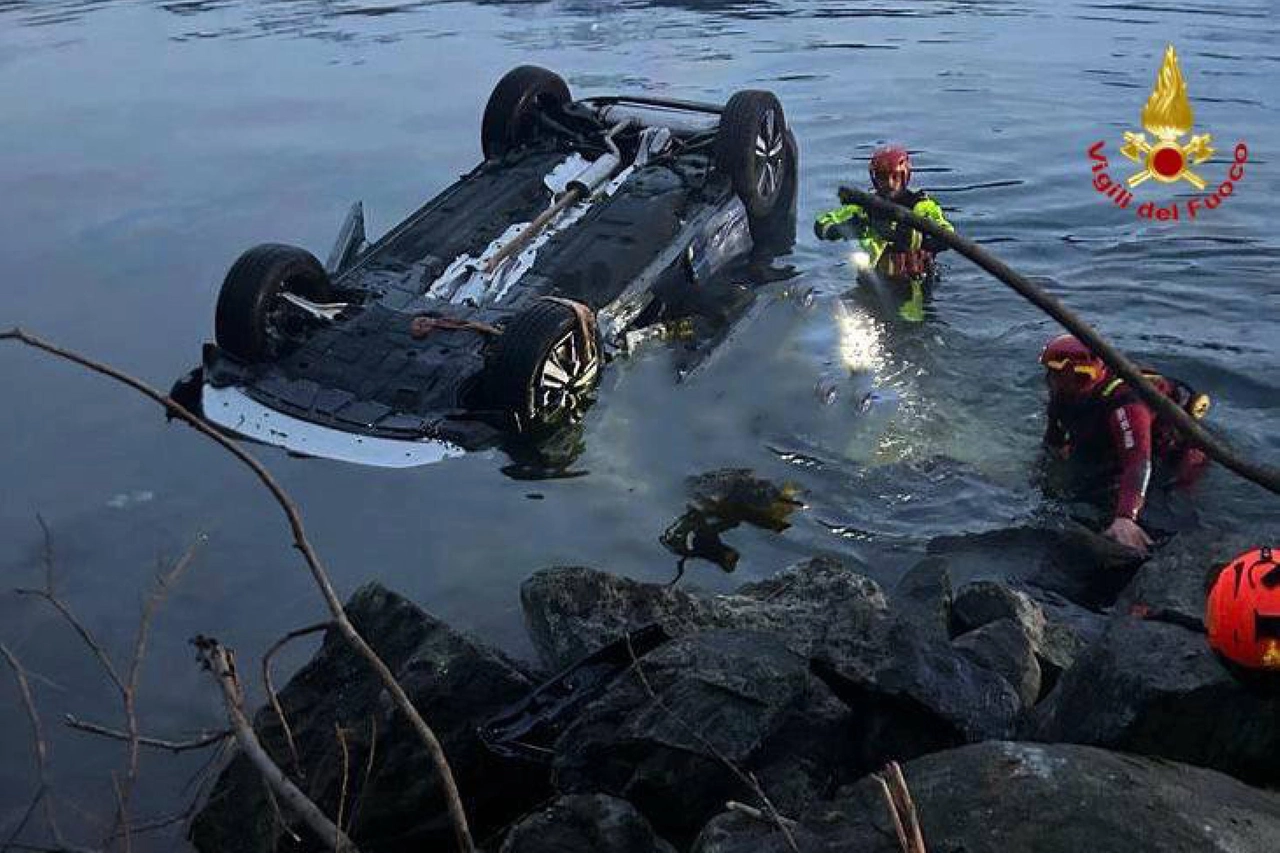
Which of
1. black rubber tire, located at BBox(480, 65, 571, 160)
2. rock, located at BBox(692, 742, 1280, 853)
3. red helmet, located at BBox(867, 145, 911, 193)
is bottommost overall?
rock, located at BBox(692, 742, 1280, 853)

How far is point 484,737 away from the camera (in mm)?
4707

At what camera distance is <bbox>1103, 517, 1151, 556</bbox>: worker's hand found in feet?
20.5

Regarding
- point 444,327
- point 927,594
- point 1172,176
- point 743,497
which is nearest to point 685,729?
point 927,594

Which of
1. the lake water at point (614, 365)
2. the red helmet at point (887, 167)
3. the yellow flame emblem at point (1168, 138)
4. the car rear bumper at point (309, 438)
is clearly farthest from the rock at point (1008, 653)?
the red helmet at point (887, 167)

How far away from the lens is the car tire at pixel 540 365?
7770 millimetres

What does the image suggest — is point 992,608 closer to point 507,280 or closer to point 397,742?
point 397,742

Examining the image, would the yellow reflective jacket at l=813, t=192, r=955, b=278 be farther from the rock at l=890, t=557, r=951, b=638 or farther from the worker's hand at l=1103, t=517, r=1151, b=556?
the rock at l=890, t=557, r=951, b=638

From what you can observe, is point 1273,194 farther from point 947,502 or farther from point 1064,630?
point 1064,630

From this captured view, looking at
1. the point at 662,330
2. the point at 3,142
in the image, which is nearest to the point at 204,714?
the point at 662,330

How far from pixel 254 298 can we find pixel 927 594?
5.16m

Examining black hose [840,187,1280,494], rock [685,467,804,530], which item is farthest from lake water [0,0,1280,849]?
black hose [840,187,1280,494]

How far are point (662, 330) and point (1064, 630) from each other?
498 centimetres

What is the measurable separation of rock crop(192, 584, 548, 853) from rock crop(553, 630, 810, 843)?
48 centimetres

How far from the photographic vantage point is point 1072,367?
6586 mm
